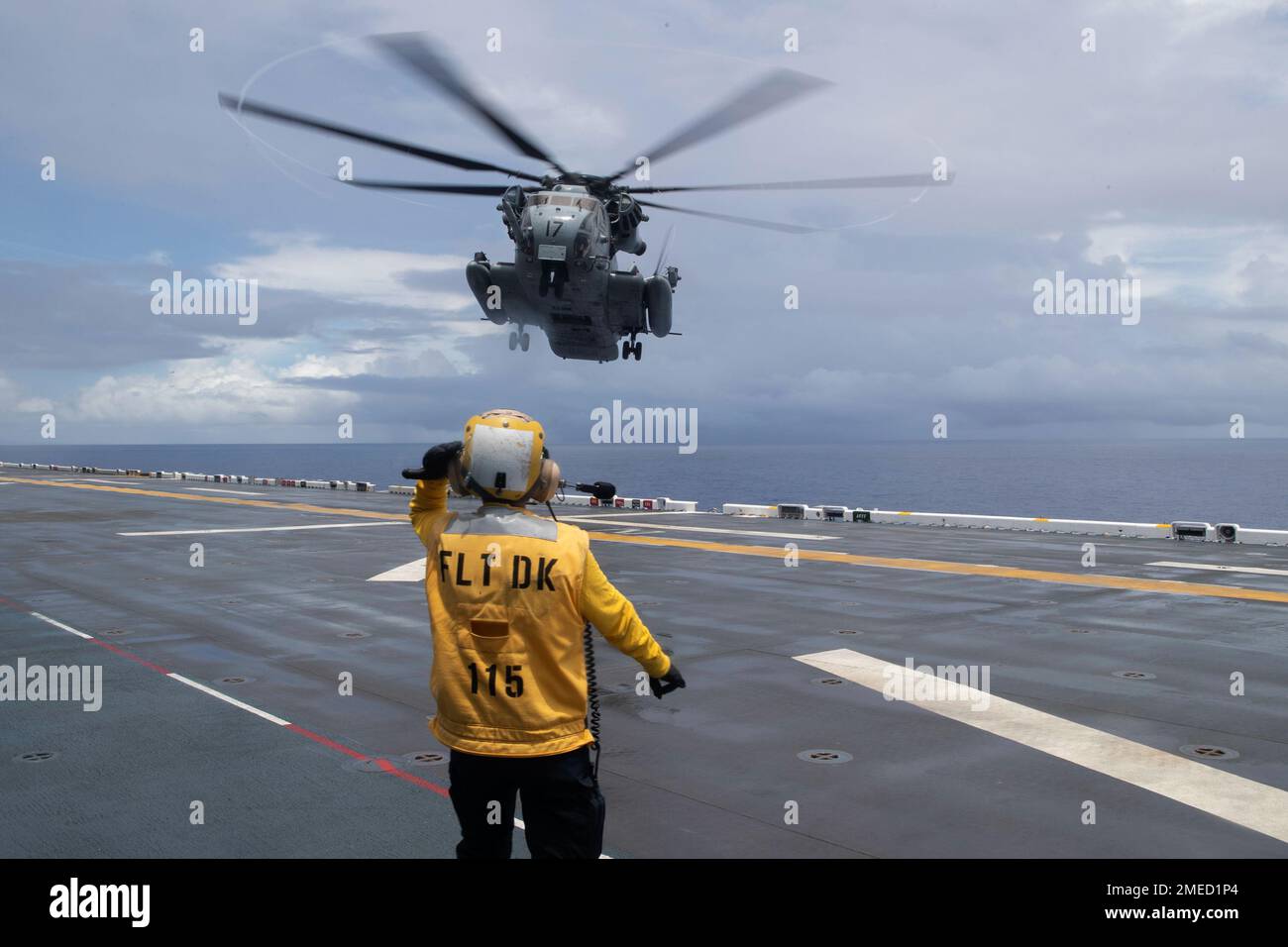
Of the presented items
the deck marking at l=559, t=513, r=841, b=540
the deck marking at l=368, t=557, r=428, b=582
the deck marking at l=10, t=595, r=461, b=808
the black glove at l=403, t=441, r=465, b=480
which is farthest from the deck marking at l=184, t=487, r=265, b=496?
the black glove at l=403, t=441, r=465, b=480

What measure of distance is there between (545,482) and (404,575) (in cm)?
1470

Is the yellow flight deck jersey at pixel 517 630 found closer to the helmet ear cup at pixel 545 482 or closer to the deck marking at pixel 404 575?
the helmet ear cup at pixel 545 482

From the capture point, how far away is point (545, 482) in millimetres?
4223

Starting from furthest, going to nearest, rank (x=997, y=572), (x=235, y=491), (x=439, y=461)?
1. (x=235, y=491)
2. (x=997, y=572)
3. (x=439, y=461)

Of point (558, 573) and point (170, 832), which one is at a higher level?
point (558, 573)

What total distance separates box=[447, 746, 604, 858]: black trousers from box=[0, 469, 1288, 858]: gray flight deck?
1830mm

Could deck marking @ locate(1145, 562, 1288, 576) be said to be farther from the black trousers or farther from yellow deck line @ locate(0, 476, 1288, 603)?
the black trousers

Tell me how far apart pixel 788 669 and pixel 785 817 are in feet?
14.2

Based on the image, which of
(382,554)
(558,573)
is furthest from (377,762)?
(382,554)

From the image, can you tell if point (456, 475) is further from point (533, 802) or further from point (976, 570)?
point (976, 570)

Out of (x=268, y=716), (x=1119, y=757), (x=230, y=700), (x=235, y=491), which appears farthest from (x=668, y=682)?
(x=235, y=491)

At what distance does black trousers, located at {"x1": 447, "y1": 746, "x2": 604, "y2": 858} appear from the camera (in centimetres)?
388
